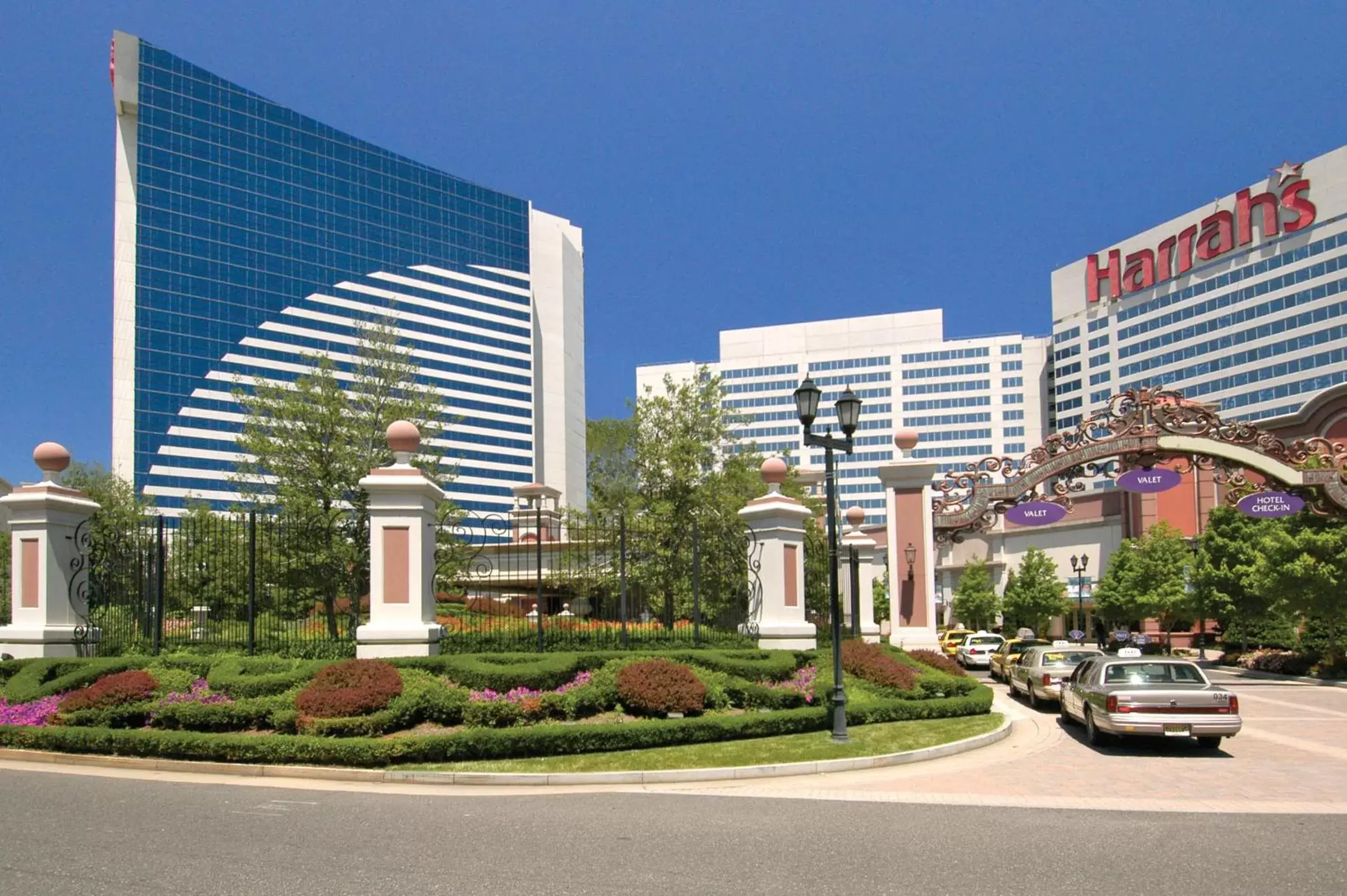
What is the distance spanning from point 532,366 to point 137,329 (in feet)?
148

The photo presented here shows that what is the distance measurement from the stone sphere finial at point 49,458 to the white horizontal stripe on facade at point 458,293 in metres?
97.6

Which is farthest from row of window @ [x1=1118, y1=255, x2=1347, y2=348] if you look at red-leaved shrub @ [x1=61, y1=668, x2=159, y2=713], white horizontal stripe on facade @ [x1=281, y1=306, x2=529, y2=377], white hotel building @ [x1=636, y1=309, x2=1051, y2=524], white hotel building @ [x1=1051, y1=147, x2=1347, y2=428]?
red-leaved shrub @ [x1=61, y1=668, x2=159, y2=713]

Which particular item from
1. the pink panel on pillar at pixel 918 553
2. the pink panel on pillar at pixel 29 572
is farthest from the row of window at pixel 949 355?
the pink panel on pillar at pixel 29 572

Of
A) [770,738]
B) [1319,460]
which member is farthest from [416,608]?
[1319,460]

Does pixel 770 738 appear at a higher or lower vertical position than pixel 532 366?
lower

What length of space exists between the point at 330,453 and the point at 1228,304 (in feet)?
303

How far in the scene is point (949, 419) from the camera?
118812 mm

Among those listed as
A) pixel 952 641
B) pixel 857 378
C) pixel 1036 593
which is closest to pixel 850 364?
pixel 857 378

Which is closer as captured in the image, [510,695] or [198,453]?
[510,695]

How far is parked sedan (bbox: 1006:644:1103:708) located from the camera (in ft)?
69.7

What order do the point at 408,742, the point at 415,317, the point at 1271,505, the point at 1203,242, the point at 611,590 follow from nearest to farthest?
the point at 408,742, the point at 611,590, the point at 1271,505, the point at 1203,242, the point at 415,317

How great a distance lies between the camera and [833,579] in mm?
15055

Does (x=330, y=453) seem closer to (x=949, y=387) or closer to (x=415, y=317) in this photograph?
(x=415, y=317)

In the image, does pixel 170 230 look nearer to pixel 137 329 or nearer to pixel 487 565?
pixel 137 329
